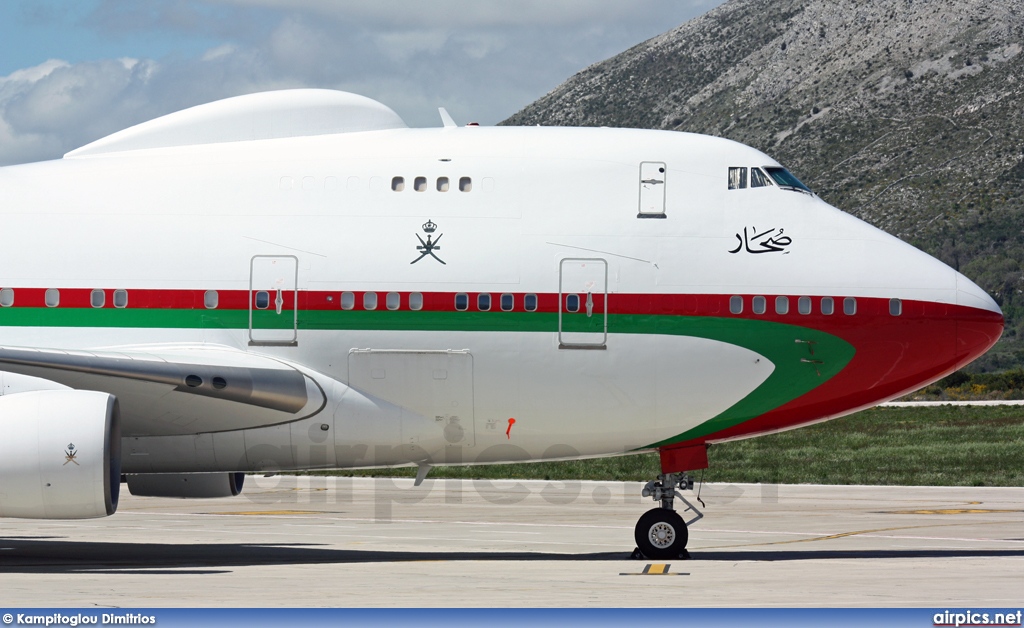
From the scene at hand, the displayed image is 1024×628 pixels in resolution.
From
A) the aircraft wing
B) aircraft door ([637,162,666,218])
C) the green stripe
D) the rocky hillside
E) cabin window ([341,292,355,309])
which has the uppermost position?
the rocky hillside

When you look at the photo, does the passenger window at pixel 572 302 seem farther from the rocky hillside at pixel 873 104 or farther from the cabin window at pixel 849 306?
the rocky hillside at pixel 873 104

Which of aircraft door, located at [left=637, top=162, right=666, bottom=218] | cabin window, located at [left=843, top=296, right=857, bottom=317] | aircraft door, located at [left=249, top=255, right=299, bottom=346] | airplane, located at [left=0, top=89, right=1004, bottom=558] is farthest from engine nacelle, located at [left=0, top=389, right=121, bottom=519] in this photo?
cabin window, located at [left=843, top=296, right=857, bottom=317]

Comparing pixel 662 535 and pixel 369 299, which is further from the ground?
pixel 369 299

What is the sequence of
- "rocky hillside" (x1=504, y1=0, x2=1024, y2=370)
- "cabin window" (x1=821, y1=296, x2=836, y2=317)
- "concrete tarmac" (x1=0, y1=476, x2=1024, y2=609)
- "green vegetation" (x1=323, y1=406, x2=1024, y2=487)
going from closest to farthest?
"concrete tarmac" (x1=0, y1=476, x2=1024, y2=609) < "cabin window" (x1=821, y1=296, x2=836, y2=317) < "green vegetation" (x1=323, y1=406, x2=1024, y2=487) < "rocky hillside" (x1=504, y1=0, x2=1024, y2=370)

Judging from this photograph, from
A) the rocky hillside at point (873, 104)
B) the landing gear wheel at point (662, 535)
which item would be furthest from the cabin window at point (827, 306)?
the rocky hillside at point (873, 104)

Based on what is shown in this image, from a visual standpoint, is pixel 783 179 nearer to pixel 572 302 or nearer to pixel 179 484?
pixel 572 302

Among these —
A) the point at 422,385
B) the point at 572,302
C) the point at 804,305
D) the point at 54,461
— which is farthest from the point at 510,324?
the point at 54,461

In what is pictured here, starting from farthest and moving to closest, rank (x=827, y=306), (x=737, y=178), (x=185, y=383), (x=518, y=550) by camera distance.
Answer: (x=518, y=550), (x=737, y=178), (x=827, y=306), (x=185, y=383)

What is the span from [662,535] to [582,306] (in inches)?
117

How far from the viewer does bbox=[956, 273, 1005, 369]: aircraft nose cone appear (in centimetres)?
1538

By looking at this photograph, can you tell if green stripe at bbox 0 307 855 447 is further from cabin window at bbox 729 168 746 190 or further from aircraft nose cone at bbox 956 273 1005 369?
cabin window at bbox 729 168 746 190

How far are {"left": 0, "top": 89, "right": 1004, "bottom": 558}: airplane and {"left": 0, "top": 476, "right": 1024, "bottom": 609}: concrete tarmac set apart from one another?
1545mm

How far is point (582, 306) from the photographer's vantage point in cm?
1541

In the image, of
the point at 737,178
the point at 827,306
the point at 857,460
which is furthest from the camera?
the point at 857,460
